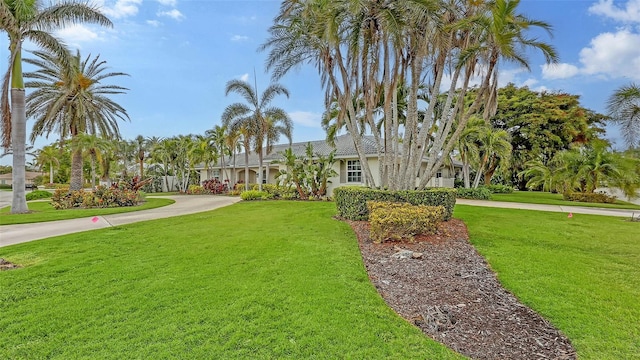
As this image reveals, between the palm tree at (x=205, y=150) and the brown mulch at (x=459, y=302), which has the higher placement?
the palm tree at (x=205, y=150)

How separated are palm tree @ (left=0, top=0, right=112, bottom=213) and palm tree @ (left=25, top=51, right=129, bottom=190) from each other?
5.77 meters

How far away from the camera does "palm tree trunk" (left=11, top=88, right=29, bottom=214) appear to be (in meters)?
11.8

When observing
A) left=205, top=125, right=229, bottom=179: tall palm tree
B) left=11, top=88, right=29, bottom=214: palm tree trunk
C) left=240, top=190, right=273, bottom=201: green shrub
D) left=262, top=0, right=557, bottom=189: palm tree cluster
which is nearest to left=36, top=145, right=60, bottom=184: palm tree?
left=205, top=125, right=229, bottom=179: tall palm tree

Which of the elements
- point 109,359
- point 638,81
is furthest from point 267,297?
point 638,81

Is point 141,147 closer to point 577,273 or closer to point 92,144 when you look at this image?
point 92,144

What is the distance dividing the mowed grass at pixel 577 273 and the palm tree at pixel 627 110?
316cm

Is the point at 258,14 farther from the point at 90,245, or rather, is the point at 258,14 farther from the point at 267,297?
the point at 267,297

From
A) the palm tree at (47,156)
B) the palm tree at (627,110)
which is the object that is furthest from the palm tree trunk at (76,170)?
the palm tree at (47,156)

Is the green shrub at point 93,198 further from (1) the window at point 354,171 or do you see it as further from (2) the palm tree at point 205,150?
(1) the window at point 354,171

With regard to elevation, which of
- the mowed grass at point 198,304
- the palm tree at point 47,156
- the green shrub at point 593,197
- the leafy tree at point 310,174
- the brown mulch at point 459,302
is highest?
the palm tree at point 47,156

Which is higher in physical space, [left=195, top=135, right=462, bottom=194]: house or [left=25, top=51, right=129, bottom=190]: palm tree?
[left=25, top=51, right=129, bottom=190]: palm tree

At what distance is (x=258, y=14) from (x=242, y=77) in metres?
8.94

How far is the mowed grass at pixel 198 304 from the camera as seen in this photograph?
320 cm

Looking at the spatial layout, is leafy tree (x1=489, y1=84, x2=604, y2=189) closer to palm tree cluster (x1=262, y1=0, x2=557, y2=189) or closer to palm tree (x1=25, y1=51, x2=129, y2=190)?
palm tree cluster (x1=262, y1=0, x2=557, y2=189)
